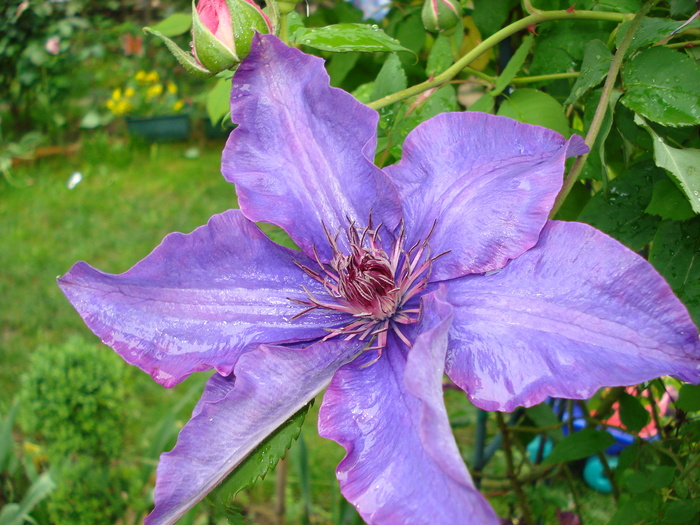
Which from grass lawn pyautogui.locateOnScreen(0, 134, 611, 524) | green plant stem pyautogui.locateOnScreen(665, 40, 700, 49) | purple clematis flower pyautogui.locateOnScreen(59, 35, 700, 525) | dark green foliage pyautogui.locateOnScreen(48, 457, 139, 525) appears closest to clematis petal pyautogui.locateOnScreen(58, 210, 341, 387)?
purple clematis flower pyautogui.locateOnScreen(59, 35, 700, 525)

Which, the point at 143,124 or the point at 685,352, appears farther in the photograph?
the point at 143,124

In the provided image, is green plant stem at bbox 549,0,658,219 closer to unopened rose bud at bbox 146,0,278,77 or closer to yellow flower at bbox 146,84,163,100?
unopened rose bud at bbox 146,0,278,77

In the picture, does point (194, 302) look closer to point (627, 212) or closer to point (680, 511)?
point (627, 212)

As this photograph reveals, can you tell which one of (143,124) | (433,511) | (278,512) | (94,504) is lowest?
(143,124)

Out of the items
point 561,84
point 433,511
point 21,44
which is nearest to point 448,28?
point 561,84

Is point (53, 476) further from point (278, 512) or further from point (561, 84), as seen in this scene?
point (561, 84)

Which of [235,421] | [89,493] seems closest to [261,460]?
[235,421]

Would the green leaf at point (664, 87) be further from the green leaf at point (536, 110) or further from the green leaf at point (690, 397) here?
the green leaf at point (690, 397)

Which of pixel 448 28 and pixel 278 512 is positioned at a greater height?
pixel 448 28
